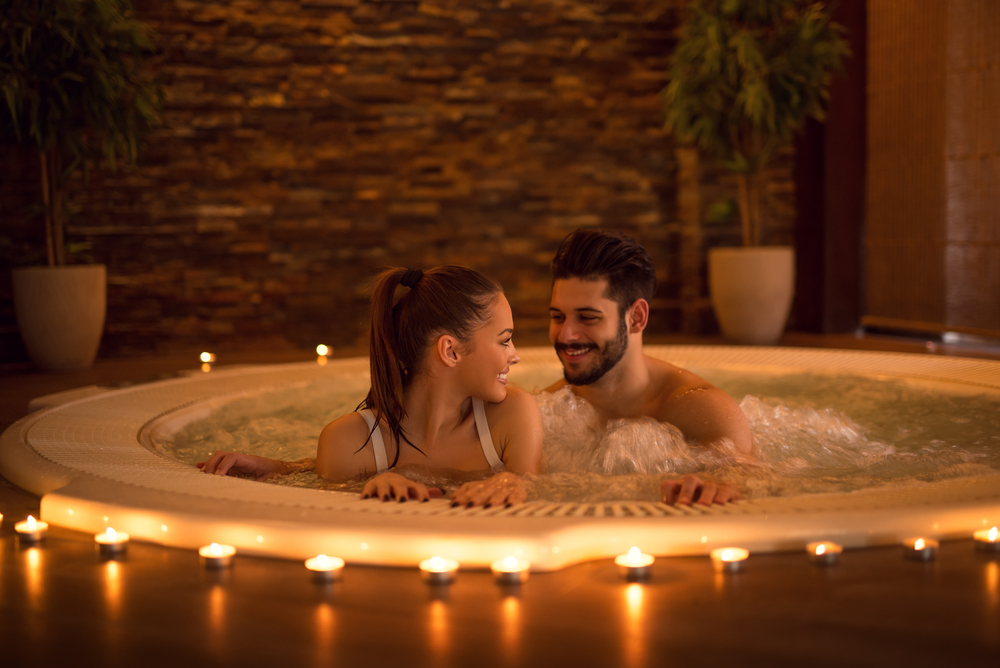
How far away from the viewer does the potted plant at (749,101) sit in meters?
4.79

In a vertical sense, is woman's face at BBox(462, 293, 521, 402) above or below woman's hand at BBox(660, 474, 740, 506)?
above

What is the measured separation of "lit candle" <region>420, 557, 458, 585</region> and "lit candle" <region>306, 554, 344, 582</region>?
120mm

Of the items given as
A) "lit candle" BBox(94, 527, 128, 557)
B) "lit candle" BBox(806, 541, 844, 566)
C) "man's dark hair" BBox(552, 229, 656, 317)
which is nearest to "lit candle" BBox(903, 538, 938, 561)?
"lit candle" BBox(806, 541, 844, 566)

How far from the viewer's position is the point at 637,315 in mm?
2215

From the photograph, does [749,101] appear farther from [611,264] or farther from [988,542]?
[988,542]

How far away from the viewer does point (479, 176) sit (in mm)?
5711

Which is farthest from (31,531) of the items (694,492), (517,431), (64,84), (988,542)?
(64,84)

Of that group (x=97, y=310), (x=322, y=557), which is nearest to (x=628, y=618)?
(x=322, y=557)

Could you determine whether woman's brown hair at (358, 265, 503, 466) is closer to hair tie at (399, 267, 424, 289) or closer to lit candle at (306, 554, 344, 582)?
hair tie at (399, 267, 424, 289)

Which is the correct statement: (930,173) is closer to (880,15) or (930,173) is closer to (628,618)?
(880,15)

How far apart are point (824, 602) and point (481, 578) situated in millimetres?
460

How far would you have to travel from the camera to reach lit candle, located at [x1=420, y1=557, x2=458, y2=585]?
49.3 inches

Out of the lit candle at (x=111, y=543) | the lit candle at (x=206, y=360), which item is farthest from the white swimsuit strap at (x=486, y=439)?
the lit candle at (x=206, y=360)

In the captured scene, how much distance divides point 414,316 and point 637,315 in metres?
0.67
